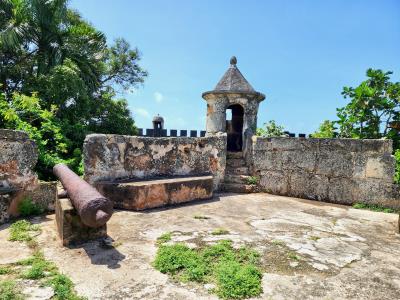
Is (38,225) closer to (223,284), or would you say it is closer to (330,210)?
(223,284)

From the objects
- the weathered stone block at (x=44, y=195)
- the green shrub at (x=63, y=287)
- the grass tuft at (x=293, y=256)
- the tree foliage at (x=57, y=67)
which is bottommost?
the grass tuft at (x=293, y=256)

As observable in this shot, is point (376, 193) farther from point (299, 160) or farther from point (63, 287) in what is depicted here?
point (63, 287)

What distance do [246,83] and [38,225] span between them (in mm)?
6007

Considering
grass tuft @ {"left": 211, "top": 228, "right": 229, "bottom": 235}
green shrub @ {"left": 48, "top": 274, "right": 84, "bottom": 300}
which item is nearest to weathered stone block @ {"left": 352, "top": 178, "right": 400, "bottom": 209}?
grass tuft @ {"left": 211, "top": 228, "right": 229, "bottom": 235}

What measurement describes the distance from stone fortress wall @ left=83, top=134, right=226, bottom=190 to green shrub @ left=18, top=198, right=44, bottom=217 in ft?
2.75

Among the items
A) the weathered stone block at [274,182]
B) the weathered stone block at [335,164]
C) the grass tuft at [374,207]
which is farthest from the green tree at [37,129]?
the grass tuft at [374,207]

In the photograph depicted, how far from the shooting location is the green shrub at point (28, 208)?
4438 mm

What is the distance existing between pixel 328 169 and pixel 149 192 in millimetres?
3918

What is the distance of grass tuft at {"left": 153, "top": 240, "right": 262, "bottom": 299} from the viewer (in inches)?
98.0

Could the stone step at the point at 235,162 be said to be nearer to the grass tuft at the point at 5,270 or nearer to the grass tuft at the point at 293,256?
the grass tuft at the point at 293,256

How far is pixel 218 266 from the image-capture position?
2.88m

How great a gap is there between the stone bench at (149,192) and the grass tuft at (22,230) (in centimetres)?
128

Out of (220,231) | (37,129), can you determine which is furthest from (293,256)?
(37,129)

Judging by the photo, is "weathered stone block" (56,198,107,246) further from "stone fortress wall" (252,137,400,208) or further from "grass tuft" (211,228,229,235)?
"stone fortress wall" (252,137,400,208)
